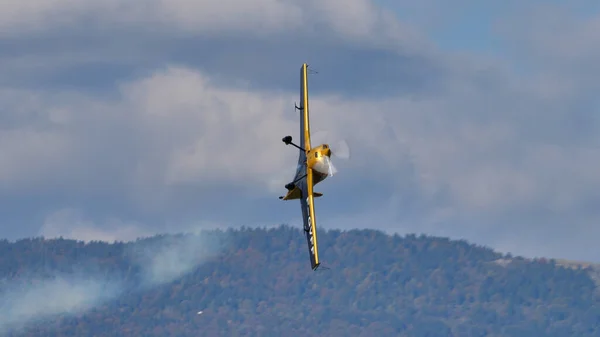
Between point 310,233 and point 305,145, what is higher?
point 305,145

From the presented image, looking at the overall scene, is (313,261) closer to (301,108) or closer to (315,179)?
(315,179)

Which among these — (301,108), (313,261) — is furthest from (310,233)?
(301,108)

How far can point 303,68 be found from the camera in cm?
15925

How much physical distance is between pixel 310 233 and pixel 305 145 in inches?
431

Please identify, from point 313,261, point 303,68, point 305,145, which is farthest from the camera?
point 303,68

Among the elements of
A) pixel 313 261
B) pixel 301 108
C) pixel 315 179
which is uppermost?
pixel 301 108

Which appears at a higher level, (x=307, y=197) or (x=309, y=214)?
(x=307, y=197)

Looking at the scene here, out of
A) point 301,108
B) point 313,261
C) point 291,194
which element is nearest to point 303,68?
point 301,108

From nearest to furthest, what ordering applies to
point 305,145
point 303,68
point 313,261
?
point 313,261
point 305,145
point 303,68

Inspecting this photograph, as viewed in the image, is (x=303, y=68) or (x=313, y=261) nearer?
(x=313, y=261)

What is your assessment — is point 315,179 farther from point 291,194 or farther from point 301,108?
point 301,108

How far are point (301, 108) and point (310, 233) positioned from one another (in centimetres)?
1868

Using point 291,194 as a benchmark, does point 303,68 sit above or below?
above

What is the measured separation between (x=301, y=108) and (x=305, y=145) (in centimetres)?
798
